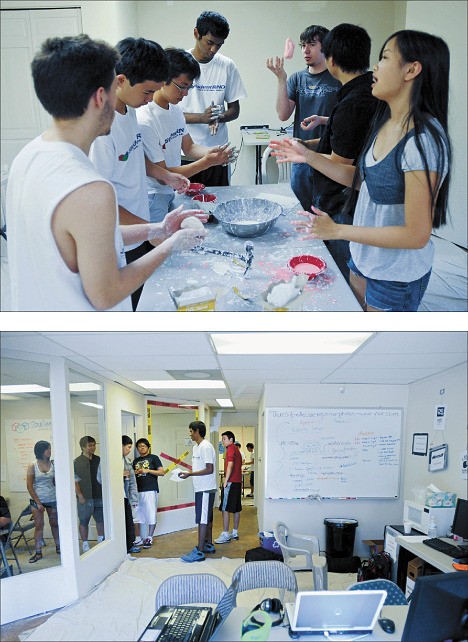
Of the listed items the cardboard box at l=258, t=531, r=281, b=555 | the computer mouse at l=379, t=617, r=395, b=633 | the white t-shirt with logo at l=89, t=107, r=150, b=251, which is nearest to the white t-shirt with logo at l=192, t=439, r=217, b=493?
the cardboard box at l=258, t=531, r=281, b=555

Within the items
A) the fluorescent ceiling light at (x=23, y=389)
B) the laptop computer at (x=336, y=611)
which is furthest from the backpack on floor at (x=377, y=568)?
the fluorescent ceiling light at (x=23, y=389)

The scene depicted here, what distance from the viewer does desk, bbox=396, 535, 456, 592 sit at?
3.26m

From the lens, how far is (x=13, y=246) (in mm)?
2160

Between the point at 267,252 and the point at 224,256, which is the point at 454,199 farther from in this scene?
the point at 224,256

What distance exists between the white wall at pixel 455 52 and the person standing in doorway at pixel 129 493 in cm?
249

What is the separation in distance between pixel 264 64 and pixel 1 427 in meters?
2.59

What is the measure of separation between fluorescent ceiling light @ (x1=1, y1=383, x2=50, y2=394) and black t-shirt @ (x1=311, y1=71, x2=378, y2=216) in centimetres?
214

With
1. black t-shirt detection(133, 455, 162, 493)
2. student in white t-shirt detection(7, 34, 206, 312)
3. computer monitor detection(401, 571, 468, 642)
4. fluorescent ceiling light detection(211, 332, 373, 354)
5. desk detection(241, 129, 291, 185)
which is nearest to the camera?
student in white t-shirt detection(7, 34, 206, 312)

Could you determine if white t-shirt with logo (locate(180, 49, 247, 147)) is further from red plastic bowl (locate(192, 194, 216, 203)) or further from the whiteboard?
the whiteboard

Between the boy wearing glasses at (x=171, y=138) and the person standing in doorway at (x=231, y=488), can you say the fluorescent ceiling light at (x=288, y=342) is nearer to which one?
the person standing in doorway at (x=231, y=488)

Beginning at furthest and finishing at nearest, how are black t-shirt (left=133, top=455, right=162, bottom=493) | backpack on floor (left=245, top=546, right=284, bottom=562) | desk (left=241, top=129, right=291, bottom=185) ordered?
1. black t-shirt (left=133, top=455, right=162, bottom=493)
2. backpack on floor (left=245, top=546, right=284, bottom=562)
3. desk (left=241, top=129, right=291, bottom=185)

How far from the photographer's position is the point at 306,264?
7.64 feet

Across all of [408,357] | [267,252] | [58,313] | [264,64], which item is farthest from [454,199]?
[58,313]

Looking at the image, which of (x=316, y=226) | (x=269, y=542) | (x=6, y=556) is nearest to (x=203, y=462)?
(x=269, y=542)
